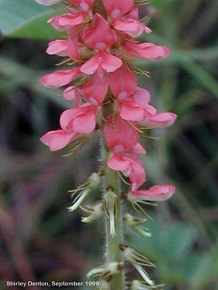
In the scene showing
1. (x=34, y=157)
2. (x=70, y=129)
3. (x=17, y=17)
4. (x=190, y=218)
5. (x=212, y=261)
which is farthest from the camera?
(x=34, y=157)

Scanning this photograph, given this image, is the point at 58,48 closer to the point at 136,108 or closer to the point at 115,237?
the point at 136,108

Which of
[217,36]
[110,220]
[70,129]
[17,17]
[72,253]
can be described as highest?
[217,36]

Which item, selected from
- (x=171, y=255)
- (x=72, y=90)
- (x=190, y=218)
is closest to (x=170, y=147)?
(x=190, y=218)

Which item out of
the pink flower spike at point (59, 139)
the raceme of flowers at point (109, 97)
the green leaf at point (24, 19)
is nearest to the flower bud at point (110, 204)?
the raceme of flowers at point (109, 97)

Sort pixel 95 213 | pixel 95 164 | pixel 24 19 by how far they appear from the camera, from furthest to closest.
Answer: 1. pixel 95 164
2. pixel 24 19
3. pixel 95 213

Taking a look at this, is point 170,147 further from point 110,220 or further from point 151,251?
point 110,220

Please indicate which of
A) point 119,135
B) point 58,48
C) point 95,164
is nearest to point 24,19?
point 58,48

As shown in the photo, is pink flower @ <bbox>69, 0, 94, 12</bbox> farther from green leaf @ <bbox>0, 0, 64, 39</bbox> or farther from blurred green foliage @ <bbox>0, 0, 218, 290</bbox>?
blurred green foliage @ <bbox>0, 0, 218, 290</bbox>
